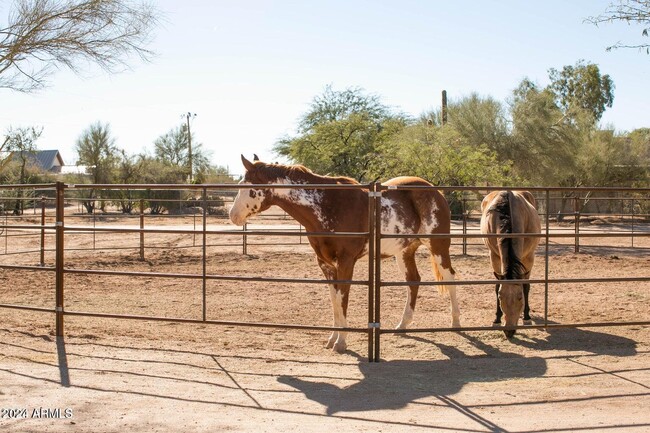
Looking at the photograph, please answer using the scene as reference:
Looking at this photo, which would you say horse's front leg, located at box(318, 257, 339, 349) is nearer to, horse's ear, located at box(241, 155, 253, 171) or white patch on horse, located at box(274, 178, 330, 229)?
white patch on horse, located at box(274, 178, 330, 229)

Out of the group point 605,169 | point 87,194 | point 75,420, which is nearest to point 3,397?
point 75,420

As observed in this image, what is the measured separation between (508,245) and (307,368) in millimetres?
2430

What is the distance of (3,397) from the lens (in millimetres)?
4219

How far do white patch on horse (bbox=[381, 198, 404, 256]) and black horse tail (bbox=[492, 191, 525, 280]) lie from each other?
0.97 meters

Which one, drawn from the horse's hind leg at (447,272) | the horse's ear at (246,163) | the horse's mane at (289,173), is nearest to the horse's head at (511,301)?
the horse's hind leg at (447,272)

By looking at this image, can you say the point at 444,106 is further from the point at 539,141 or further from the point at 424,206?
the point at 424,206

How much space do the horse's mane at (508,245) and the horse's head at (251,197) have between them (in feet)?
7.70

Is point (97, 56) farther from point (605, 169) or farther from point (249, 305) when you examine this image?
point (605, 169)

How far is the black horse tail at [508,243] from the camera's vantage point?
619cm

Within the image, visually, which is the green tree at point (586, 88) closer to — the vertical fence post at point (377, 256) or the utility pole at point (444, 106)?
the utility pole at point (444, 106)

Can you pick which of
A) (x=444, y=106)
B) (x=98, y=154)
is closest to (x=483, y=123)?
(x=444, y=106)

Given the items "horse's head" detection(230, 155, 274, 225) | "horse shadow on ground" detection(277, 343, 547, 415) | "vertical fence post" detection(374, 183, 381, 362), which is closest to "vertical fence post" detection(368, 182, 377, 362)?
"vertical fence post" detection(374, 183, 381, 362)

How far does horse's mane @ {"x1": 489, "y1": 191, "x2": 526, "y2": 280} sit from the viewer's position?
20.3 feet

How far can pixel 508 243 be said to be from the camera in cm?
631
